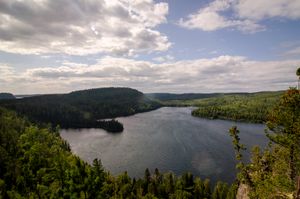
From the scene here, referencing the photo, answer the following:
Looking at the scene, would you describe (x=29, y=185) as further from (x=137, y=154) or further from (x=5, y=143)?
(x=137, y=154)

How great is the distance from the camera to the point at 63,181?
177 feet

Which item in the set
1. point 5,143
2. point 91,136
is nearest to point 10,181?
point 5,143

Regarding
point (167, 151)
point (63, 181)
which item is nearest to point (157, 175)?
point (63, 181)

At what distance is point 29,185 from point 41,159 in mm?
7034

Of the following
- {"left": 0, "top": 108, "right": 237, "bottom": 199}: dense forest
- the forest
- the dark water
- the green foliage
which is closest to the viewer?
the green foliage

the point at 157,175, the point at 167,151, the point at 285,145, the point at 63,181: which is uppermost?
the point at 285,145

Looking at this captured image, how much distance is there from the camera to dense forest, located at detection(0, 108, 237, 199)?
176 feet

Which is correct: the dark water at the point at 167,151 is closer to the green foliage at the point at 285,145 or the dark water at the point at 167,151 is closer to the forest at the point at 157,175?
the forest at the point at 157,175

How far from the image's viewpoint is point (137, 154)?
138875 mm

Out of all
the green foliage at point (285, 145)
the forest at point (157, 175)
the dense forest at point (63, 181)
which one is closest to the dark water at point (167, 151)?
the forest at point (157, 175)

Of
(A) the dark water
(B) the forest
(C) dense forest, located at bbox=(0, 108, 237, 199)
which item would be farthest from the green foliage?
(A) the dark water

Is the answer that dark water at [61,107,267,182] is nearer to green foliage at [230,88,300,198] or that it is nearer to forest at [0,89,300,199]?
forest at [0,89,300,199]

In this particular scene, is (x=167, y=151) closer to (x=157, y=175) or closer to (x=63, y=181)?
(x=157, y=175)

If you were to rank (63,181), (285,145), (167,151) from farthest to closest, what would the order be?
(167,151)
(63,181)
(285,145)
